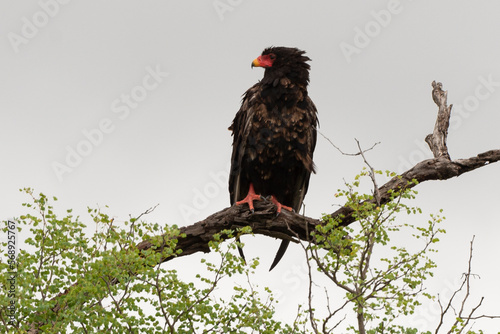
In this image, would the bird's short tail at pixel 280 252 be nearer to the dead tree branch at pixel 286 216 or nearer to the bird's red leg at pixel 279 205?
the dead tree branch at pixel 286 216

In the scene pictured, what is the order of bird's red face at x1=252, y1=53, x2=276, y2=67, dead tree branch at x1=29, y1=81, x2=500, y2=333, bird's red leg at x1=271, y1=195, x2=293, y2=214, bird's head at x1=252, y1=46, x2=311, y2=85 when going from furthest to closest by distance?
1. bird's red face at x1=252, y1=53, x2=276, y2=67
2. bird's head at x1=252, y1=46, x2=311, y2=85
3. bird's red leg at x1=271, y1=195, x2=293, y2=214
4. dead tree branch at x1=29, y1=81, x2=500, y2=333

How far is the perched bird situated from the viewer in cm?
775

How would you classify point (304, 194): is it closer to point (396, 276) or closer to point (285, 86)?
point (285, 86)

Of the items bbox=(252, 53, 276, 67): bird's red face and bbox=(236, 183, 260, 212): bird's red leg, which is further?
bbox=(252, 53, 276, 67): bird's red face

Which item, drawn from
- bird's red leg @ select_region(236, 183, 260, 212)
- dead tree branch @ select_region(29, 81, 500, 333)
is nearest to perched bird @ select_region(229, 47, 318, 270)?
bird's red leg @ select_region(236, 183, 260, 212)

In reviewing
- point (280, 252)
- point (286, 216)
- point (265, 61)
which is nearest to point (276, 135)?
point (286, 216)

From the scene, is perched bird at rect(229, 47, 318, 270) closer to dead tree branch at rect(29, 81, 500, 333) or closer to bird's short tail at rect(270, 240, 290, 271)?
dead tree branch at rect(29, 81, 500, 333)

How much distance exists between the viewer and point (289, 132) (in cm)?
771

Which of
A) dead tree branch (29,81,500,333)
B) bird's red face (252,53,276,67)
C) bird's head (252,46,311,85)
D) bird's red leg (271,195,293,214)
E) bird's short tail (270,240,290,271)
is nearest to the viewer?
dead tree branch (29,81,500,333)

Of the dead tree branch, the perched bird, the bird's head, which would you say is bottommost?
the dead tree branch

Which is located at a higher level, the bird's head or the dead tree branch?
the bird's head

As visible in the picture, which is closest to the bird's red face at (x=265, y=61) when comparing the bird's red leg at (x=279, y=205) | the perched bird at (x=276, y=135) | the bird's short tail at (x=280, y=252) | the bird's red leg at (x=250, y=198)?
the perched bird at (x=276, y=135)

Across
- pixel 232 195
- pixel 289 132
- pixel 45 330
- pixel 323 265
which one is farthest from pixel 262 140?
pixel 45 330

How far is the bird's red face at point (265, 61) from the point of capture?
830 cm
